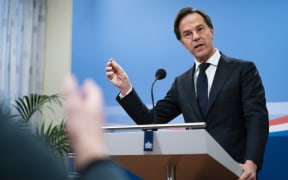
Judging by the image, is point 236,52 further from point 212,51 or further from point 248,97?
point 248,97

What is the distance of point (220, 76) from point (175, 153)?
95 centimetres

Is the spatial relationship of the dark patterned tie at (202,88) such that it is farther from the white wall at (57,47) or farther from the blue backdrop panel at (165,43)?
the white wall at (57,47)

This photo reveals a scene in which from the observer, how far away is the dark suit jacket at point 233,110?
210 centimetres

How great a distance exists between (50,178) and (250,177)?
1537mm

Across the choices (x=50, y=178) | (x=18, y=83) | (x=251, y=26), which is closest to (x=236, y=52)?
(x=251, y=26)

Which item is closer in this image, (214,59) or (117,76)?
(117,76)

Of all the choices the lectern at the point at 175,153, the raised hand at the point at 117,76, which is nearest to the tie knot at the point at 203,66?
the raised hand at the point at 117,76

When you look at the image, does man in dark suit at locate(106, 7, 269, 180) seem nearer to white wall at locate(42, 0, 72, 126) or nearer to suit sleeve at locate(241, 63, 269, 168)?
suit sleeve at locate(241, 63, 269, 168)

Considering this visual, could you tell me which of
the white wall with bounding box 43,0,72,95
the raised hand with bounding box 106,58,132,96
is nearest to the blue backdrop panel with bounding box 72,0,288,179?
the white wall with bounding box 43,0,72,95

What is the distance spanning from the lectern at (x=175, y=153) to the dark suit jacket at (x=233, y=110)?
1.27ft

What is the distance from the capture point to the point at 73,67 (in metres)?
4.41

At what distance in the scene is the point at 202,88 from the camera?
233cm

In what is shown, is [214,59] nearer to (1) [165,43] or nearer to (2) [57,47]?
(1) [165,43]

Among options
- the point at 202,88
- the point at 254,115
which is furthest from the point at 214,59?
the point at 254,115
